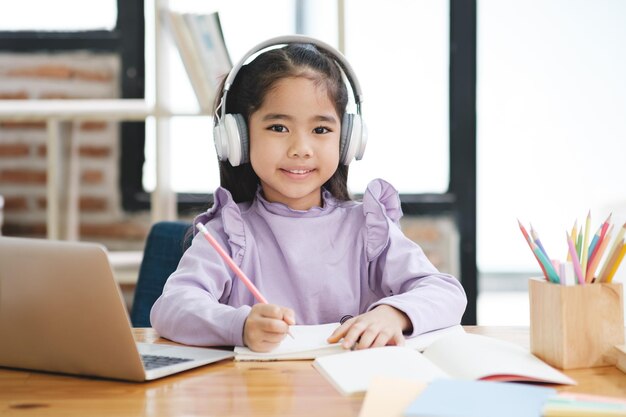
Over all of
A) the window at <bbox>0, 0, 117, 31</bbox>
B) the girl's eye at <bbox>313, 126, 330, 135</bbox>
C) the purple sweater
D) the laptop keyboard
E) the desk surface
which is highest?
the window at <bbox>0, 0, 117, 31</bbox>

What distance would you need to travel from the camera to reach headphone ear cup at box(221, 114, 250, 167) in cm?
146

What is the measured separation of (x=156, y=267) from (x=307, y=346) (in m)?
0.66

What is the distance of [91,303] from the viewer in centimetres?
96

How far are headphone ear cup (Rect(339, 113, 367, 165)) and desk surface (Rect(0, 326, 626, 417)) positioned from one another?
0.53m

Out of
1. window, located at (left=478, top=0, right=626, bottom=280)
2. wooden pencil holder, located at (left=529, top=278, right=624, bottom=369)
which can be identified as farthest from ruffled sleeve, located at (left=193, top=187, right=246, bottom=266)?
window, located at (left=478, top=0, right=626, bottom=280)

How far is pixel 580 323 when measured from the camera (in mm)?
1020

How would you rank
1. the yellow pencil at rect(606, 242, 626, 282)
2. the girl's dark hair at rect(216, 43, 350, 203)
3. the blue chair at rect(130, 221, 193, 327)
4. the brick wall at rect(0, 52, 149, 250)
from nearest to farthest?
the yellow pencil at rect(606, 242, 626, 282)
the girl's dark hair at rect(216, 43, 350, 203)
the blue chair at rect(130, 221, 193, 327)
the brick wall at rect(0, 52, 149, 250)

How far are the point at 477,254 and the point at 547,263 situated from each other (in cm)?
220

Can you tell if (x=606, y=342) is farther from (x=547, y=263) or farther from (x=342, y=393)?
(x=342, y=393)

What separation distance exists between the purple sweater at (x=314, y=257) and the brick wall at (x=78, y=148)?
5.70 feet

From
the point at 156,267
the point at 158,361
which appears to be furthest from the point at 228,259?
the point at 156,267

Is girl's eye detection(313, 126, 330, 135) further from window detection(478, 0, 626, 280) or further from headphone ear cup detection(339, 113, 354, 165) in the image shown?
window detection(478, 0, 626, 280)

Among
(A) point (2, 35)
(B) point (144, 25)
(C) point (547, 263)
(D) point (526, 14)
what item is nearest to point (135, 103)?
(B) point (144, 25)

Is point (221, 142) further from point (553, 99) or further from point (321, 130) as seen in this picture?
point (553, 99)
